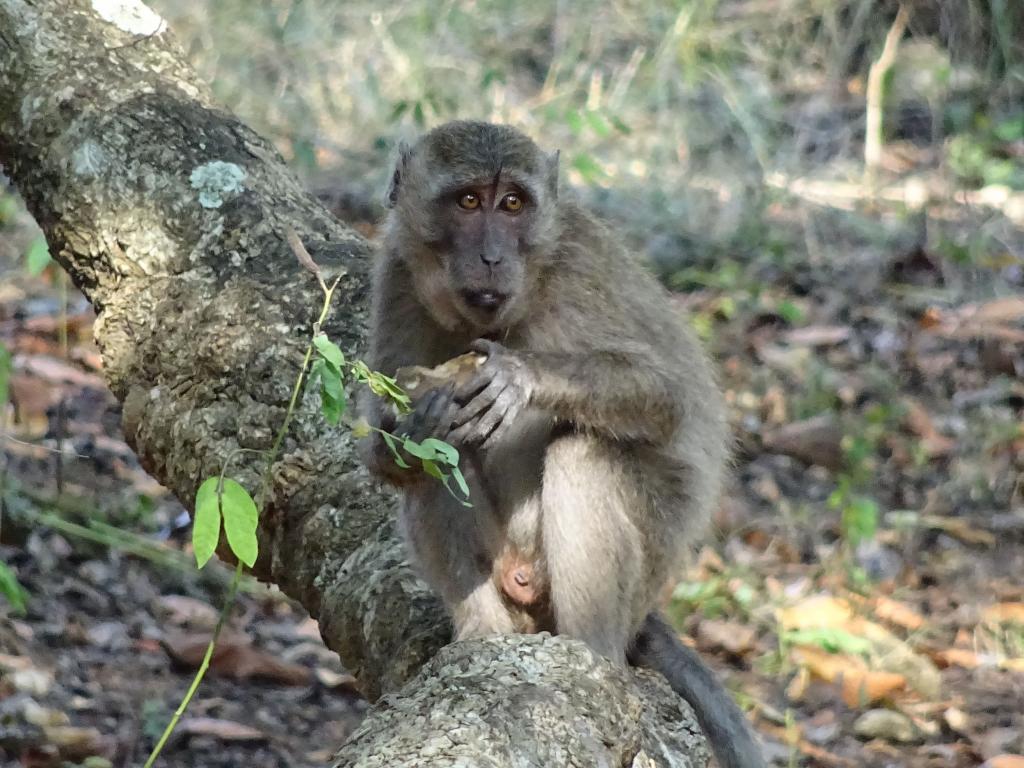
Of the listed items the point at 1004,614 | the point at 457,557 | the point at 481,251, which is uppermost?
the point at 481,251

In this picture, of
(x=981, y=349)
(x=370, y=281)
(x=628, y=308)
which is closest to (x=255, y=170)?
(x=370, y=281)

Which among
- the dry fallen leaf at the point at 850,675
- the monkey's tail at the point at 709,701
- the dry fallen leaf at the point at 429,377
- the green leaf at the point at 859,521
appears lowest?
the dry fallen leaf at the point at 850,675

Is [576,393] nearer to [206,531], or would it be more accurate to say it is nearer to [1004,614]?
[206,531]

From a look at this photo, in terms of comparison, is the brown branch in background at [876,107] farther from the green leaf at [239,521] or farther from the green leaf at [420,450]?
the green leaf at [239,521]

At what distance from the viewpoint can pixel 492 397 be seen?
13.1ft

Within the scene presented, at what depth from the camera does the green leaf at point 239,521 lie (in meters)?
2.93

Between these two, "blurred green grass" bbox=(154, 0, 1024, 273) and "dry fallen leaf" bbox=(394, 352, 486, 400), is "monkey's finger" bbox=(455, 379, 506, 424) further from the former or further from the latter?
"blurred green grass" bbox=(154, 0, 1024, 273)

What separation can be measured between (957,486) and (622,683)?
476 centimetres

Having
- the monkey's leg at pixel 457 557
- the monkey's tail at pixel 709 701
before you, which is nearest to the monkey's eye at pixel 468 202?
the monkey's leg at pixel 457 557

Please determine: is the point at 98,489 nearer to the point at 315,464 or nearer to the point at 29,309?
the point at 29,309

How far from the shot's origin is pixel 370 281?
5.18 m

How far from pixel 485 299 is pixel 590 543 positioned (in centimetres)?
79

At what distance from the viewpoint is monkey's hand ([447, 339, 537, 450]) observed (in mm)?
3994

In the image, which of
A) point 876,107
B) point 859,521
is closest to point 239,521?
point 859,521
